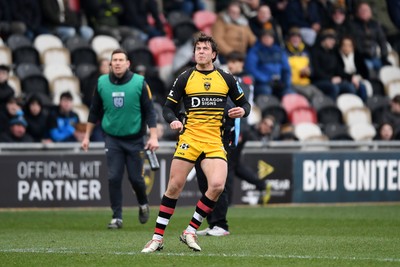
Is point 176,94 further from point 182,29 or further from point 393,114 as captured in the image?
point 393,114

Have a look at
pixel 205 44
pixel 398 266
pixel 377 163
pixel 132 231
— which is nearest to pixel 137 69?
pixel 377 163

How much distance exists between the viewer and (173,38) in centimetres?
2477

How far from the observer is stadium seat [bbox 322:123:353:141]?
23953 millimetres

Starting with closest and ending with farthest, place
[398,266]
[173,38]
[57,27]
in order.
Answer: [398,266]
[57,27]
[173,38]

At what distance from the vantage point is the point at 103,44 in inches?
909

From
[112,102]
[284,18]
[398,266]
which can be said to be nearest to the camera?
[398,266]

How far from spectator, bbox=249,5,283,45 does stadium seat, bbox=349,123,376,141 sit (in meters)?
2.55

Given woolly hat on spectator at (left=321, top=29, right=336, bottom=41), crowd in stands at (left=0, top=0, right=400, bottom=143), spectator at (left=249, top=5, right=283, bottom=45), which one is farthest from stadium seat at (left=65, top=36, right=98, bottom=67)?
woolly hat on spectator at (left=321, top=29, right=336, bottom=41)

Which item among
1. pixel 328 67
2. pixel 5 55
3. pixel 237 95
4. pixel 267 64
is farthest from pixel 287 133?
pixel 237 95

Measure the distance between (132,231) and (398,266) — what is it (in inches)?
200

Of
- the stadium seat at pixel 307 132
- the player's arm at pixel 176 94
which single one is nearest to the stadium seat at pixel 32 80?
the stadium seat at pixel 307 132

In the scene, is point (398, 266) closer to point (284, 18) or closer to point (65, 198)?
point (65, 198)

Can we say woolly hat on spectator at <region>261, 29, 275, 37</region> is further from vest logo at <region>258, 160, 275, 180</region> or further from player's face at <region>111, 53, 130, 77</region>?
player's face at <region>111, 53, 130, 77</region>

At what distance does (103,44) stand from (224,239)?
1026 centimetres
